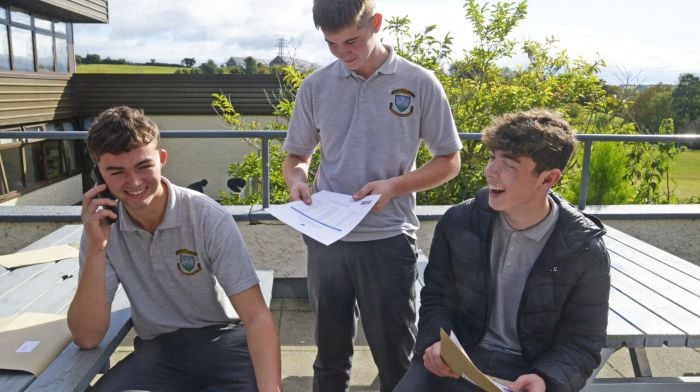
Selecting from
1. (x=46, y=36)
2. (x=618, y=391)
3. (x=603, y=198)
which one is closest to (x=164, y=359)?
(x=618, y=391)

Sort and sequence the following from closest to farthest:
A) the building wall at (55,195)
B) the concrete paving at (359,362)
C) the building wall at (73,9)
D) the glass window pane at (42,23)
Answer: the concrete paving at (359,362) < the building wall at (55,195) < the building wall at (73,9) < the glass window pane at (42,23)

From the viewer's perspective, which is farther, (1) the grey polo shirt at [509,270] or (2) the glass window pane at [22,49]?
(2) the glass window pane at [22,49]

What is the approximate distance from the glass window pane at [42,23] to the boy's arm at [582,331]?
595 inches

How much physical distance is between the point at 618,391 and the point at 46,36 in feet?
51.1

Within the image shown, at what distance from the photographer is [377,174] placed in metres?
2.22

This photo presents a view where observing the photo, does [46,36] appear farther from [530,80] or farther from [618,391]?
[618,391]

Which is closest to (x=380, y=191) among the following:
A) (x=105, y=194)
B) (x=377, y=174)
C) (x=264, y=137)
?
(x=377, y=174)

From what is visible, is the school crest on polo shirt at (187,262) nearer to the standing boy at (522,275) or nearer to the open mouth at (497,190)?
the standing boy at (522,275)

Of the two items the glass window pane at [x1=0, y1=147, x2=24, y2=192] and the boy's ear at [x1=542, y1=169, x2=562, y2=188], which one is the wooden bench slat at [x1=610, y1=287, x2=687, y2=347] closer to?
the boy's ear at [x1=542, y1=169, x2=562, y2=188]

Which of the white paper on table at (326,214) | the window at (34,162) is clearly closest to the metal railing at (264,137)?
the white paper on table at (326,214)

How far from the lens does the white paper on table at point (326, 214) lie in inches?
79.0

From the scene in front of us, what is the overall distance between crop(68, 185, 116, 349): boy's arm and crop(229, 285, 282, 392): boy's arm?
1.40ft

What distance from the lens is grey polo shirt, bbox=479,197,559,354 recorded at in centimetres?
198

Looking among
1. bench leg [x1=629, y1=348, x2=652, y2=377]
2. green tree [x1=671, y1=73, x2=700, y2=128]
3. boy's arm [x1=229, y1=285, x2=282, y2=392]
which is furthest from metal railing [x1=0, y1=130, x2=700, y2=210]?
green tree [x1=671, y1=73, x2=700, y2=128]
